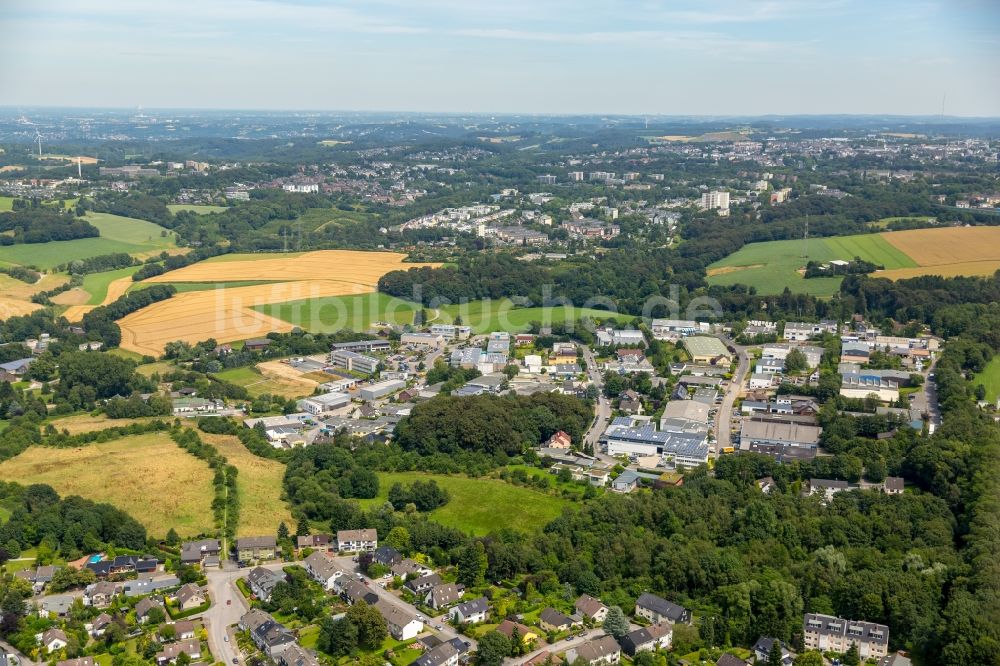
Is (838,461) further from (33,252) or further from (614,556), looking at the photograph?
(33,252)

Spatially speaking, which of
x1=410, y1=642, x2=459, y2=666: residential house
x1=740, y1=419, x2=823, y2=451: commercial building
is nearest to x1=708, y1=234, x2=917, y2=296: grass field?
x1=740, y1=419, x2=823, y2=451: commercial building

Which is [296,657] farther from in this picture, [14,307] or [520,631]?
[14,307]

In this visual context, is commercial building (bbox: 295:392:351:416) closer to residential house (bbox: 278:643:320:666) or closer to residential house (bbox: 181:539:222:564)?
residential house (bbox: 181:539:222:564)

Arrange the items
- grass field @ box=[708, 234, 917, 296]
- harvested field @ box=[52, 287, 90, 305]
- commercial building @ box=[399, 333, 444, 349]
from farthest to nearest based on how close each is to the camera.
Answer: grass field @ box=[708, 234, 917, 296]
harvested field @ box=[52, 287, 90, 305]
commercial building @ box=[399, 333, 444, 349]

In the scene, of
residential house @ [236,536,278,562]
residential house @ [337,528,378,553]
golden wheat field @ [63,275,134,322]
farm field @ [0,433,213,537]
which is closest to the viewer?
residential house @ [236,536,278,562]

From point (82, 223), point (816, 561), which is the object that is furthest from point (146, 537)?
point (82, 223)

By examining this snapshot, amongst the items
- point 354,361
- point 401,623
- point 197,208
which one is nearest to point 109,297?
point 354,361

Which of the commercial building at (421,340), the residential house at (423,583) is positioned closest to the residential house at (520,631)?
the residential house at (423,583)
